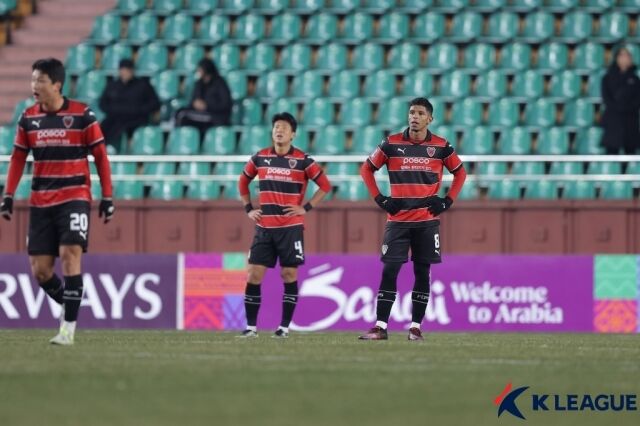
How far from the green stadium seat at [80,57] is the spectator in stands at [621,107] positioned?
725cm

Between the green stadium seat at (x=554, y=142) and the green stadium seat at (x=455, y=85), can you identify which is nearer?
the green stadium seat at (x=554, y=142)

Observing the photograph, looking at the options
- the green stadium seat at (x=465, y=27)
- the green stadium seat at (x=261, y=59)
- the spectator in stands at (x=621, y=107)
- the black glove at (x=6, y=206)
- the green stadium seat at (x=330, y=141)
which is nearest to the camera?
the black glove at (x=6, y=206)

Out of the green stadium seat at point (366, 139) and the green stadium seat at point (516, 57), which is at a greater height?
the green stadium seat at point (516, 57)

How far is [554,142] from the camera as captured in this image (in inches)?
747

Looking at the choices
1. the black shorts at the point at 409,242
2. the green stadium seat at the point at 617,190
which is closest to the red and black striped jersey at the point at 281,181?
the black shorts at the point at 409,242

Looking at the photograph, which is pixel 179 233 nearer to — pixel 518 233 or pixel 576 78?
pixel 518 233

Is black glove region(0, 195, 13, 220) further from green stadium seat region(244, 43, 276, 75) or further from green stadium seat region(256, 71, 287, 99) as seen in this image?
green stadium seat region(244, 43, 276, 75)

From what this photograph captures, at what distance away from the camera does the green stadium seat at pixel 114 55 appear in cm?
2108

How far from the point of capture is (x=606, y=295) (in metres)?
16.8

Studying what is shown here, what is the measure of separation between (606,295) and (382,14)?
6.29 metres

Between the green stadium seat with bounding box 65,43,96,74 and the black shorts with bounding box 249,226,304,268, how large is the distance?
888 cm

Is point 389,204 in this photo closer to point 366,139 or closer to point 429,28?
point 366,139

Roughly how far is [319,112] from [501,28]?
121 inches

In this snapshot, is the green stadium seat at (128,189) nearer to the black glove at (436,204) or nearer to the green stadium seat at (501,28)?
the green stadium seat at (501,28)
